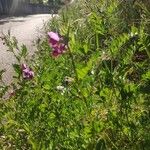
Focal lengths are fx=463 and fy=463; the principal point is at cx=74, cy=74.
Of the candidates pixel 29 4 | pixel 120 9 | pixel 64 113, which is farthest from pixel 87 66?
pixel 29 4

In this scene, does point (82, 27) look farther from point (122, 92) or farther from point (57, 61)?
point (122, 92)

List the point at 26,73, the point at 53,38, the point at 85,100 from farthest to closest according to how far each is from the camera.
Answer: the point at 26,73 < the point at 53,38 < the point at 85,100

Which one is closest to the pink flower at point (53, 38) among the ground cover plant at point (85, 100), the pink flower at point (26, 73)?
the ground cover plant at point (85, 100)

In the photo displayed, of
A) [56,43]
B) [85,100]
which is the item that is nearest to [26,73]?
[56,43]

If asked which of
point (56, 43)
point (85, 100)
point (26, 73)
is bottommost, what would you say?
point (26, 73)

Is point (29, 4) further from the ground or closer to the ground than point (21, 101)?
closer to the ground

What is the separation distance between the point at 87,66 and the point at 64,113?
77 centimetres

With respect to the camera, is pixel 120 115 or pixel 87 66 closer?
pixel 87 66

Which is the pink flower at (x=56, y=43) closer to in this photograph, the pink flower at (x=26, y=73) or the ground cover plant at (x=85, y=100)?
the ground cover plant at (x=85, y=100)

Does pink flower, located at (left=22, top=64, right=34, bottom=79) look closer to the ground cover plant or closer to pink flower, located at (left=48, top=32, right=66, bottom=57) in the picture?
the ground cover plant

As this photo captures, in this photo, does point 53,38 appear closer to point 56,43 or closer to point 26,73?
point 56,43

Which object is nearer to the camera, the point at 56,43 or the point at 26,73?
the point at 56,43

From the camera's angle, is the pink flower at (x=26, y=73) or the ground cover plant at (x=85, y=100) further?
the pink flower at (x=26, y=73)

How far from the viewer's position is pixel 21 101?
3338 mm
